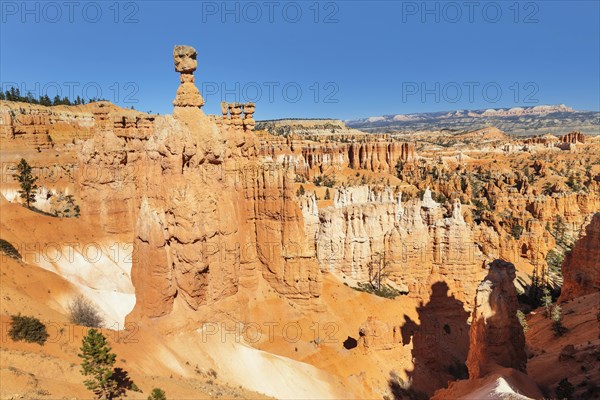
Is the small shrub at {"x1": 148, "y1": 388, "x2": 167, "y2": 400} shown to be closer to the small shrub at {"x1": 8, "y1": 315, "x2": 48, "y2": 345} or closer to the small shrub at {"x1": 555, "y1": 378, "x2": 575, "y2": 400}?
the small shrub at {"x1": 8, "y1": 315, "x2": 48, "y2": 345}

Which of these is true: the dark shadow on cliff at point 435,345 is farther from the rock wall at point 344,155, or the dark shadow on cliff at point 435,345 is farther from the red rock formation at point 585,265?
the rock wall at point 344,155

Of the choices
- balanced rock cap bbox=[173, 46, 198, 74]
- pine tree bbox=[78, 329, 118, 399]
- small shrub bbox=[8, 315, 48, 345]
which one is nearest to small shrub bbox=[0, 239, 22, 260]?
small shrub bbox=[8, 315, 48, 345]

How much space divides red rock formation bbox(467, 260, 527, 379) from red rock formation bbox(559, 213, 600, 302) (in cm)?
1964

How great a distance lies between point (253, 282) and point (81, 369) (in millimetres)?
11005

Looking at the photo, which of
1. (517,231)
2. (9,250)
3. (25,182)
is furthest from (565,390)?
(517,231)

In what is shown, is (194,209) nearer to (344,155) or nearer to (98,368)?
(98,368)

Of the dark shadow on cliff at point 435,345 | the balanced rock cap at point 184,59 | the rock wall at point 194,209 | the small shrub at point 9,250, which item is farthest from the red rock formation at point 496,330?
the small shrub at point 9,250

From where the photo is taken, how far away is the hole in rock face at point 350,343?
26.4 m

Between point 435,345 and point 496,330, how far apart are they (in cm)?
886

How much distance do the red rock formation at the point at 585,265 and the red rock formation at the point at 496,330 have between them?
19.6m

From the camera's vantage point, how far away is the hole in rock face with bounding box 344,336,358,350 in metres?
26.4

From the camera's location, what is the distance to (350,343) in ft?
87.6

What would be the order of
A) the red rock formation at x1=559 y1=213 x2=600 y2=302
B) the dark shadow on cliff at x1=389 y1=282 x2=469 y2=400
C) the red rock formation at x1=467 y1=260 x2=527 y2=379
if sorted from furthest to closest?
the red rock formation at x1=559 y1=213 x2=600 y2=302, the dark shadow on cliff at x1=389 y1=282 x2=469 y2=400, the red rock formation at x1=467 y1=260 x2=527 y2=379

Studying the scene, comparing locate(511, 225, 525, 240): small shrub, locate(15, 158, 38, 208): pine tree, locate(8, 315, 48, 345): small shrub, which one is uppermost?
locate(15, 158, 38, 208): pine tree
